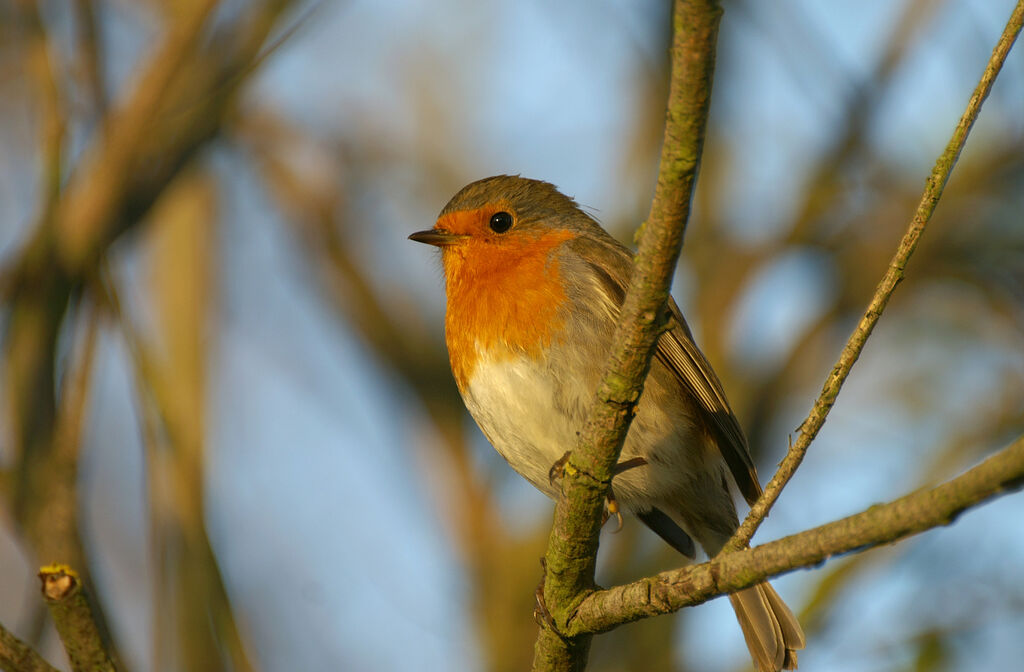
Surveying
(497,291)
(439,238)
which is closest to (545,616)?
(497,291)

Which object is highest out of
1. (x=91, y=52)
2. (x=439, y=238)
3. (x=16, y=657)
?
(x=91, y=52)

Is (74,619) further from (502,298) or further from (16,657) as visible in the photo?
(502,298)

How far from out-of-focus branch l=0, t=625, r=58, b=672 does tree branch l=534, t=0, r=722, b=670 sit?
47.5 inches

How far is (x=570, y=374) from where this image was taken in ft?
11.8

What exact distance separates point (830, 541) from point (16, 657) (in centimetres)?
166

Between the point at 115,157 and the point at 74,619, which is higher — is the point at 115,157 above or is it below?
above

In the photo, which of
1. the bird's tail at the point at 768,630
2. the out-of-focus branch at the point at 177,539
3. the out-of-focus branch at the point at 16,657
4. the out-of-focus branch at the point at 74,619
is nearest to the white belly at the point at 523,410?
the bird's tail at the point at 768,630

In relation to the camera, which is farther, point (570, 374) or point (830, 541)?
point (570, 374)

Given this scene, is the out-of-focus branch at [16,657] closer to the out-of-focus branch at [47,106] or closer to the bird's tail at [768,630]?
the out-of-focus branch at [47,106]

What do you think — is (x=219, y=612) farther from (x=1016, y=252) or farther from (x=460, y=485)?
(x=1016, y=252)

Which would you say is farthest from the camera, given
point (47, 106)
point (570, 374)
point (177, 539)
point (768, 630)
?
point (47, 106)

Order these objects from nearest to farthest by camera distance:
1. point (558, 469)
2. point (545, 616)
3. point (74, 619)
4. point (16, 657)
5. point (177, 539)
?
point (16, 657) < point (74, 619) < point (545, 616) < point (558, 469) < point (177, 539)

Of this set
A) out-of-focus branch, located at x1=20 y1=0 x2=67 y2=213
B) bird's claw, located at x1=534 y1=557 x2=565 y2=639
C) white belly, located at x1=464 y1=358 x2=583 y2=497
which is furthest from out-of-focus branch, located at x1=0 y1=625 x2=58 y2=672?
out-of-focus branch, located at x1=20 y1=0 x2=67 y2=213

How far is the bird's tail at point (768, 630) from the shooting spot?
12.8 ft
